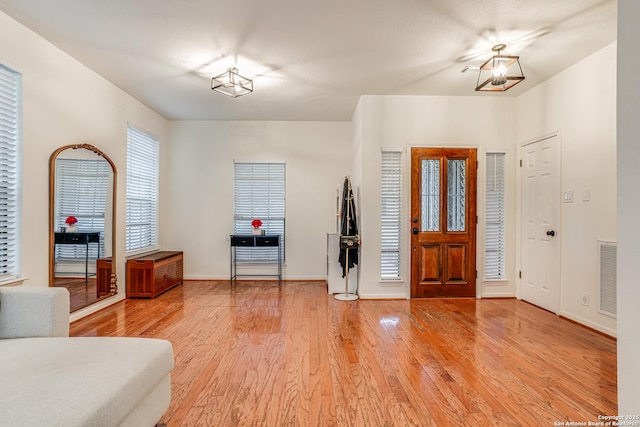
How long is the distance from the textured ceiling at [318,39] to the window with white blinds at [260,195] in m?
1.63

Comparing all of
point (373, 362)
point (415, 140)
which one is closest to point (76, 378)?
point (373, 362)

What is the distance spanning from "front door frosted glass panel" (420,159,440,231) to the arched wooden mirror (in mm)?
4032

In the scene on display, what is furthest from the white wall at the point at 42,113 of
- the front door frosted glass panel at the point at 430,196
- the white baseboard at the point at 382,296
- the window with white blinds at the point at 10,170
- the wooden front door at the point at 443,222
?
the front door frosted glass panel at the point at 430,196

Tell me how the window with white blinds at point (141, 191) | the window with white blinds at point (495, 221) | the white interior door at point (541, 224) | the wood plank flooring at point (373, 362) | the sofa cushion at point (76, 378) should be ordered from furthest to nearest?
the window with white blinds at point (141, 191) → the window with white blinds at point (495, 221) → the white interior door at point (541, 224) → the wood plank flooring at point (373, 362) → the sofa cushion at point (76, 378)

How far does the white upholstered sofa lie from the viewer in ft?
3.70

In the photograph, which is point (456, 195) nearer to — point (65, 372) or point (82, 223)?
point (65, 372)

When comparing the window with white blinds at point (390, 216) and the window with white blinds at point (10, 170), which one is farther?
the window with white blinds at point (390, 216)

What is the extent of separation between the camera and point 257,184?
5672 mm

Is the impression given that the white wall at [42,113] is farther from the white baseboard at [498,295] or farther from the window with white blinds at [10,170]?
the white baseboard at [498,295]

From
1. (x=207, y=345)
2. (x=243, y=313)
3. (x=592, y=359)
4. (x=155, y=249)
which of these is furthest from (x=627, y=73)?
(x=155, y=249)

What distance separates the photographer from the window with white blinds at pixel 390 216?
446cm

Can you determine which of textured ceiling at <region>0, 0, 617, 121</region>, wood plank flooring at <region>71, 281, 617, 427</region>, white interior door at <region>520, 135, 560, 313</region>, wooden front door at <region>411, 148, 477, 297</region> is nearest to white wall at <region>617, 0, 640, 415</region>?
wood plank flooring at <region>71, 281, 617, 427</region>

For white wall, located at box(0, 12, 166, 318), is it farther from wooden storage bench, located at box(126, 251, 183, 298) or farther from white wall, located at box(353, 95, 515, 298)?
white wall, located at box(353, 95, 515, 298)

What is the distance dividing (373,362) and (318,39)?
2852 millimetres
